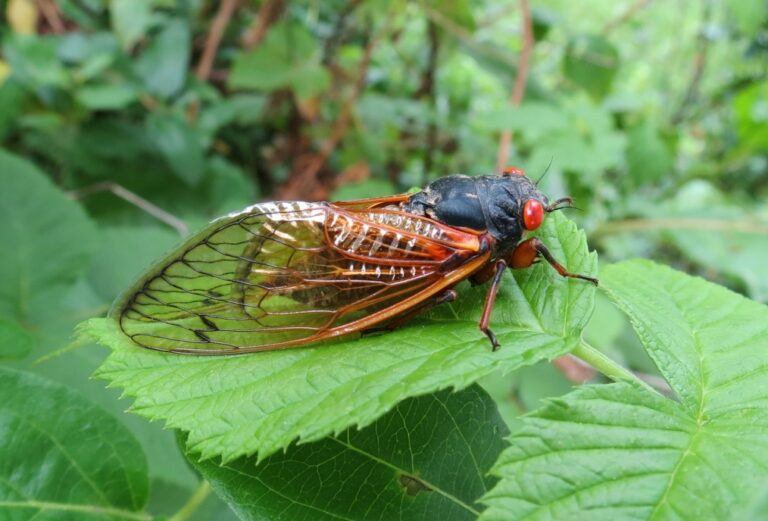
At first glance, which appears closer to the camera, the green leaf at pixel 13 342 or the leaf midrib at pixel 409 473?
the leaf midrib at pixel 409 473

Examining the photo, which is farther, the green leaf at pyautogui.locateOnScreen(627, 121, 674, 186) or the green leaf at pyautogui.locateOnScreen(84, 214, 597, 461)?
the green leaf at pyautogui.locateOnScreen(627, 121, 674, 186)

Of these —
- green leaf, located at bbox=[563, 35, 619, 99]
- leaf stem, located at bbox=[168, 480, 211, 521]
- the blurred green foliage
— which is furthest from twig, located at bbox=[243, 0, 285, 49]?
leaf stem, located at bbox=[168, 480, 211, 521]

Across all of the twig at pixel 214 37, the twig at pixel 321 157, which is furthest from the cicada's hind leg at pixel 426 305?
the twig at pixel 214 37

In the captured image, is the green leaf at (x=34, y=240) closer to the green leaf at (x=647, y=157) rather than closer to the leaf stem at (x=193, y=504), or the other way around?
the leaf stem at (x=193, y=504)

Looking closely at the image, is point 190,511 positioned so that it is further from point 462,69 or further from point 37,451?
point 462,69

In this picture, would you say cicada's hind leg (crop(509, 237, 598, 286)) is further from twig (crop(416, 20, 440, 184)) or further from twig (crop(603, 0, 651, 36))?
twig (crop(603, 0, 651, 36))

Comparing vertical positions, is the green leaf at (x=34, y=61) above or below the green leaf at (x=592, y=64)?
below
